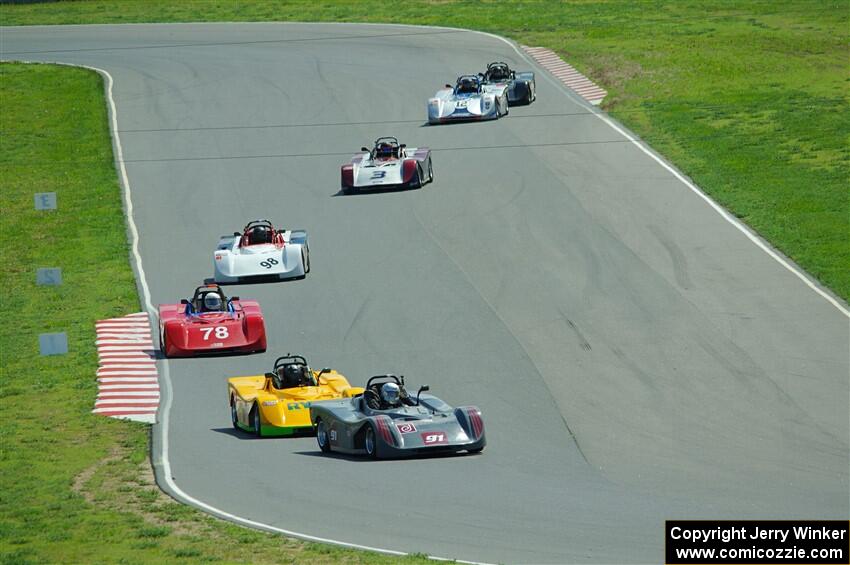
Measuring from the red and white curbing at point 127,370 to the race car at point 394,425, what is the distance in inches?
184

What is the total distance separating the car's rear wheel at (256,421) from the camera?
84.5 ft

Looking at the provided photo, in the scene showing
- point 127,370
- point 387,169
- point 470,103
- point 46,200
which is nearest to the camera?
point 127,370

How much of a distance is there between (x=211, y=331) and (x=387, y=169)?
50.8 feet

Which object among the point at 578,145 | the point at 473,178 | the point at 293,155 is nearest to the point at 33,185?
the point at 293,155

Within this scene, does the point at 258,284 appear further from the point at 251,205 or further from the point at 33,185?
the point at 33,185

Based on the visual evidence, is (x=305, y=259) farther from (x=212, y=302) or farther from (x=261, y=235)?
(x=212, y=302)

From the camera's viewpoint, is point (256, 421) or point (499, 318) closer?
point (256, 421)

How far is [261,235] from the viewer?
126 ft

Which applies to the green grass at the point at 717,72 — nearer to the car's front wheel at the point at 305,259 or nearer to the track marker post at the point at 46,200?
the car's front wheel at the point at 305,259

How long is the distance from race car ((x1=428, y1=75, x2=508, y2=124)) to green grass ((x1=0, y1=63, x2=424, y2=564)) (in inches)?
488

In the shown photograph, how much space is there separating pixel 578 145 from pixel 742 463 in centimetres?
2880

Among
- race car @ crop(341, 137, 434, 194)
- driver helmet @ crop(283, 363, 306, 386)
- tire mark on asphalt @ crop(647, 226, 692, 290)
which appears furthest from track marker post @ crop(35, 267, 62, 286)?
tire mark on asphalt @ crop(647, 226, 692, 290)

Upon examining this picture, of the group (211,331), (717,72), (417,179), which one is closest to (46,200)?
(211,331)

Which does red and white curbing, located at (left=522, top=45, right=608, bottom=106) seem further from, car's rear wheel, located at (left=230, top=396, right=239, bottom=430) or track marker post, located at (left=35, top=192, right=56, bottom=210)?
car's rear wheel, located at (left=230, top=396, right=239, bottom=430)
